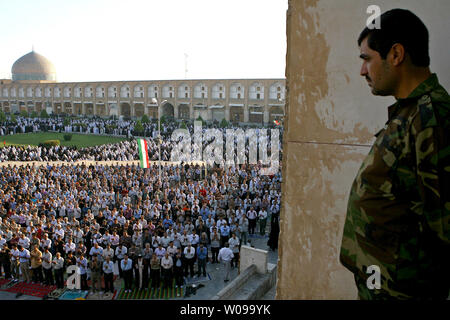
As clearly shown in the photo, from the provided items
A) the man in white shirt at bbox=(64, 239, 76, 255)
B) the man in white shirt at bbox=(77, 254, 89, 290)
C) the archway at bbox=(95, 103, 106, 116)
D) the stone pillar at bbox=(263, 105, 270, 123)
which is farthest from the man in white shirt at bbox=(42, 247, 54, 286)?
the archway at bbox=(95, 103, 106, 116)

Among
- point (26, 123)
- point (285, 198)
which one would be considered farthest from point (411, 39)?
point (26, 123)

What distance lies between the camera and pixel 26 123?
1745 inches

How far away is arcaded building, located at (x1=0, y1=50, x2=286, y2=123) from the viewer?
172 feet

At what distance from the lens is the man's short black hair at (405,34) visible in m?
1.34

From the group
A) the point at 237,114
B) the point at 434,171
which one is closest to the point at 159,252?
the point at 434,171

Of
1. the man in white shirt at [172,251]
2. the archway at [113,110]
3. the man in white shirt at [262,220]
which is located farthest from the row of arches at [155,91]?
the man in white shirt at [172,251]

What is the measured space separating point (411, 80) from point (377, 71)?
0.13 m

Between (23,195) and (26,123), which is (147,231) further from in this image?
(26,123)

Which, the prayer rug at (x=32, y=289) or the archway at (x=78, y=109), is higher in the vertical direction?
the archway at (x=78, y=109)

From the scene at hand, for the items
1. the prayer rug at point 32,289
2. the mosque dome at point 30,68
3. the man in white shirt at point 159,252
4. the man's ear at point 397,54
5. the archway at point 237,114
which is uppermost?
the mosque dome at point 30,68

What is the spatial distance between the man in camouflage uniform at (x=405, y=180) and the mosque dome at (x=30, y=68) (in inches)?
3249

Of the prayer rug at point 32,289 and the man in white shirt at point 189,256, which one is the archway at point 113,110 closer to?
the prayer rug at point 32,289

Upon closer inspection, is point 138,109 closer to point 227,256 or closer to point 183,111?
point 183,111

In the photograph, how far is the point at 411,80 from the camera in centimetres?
140
